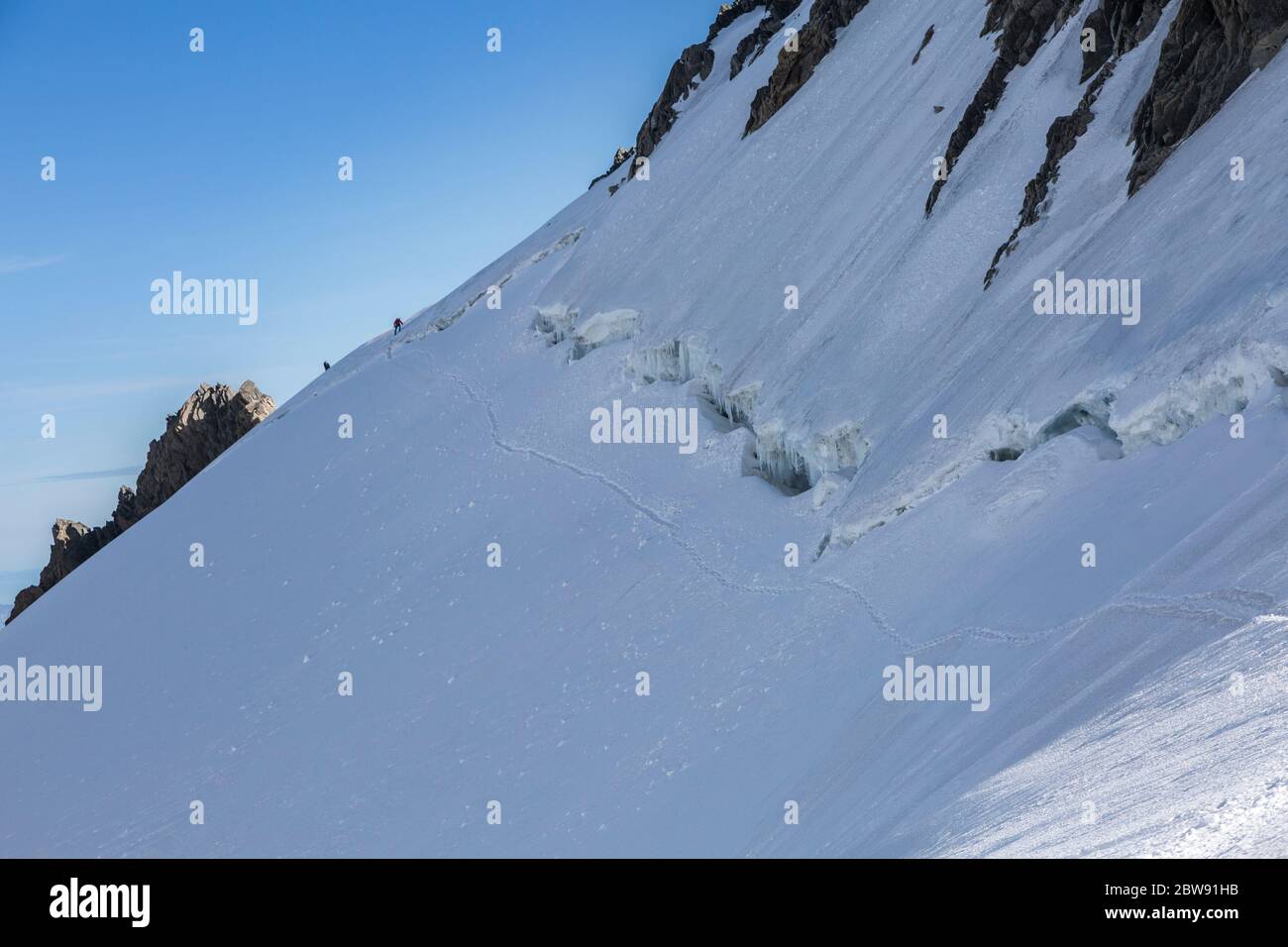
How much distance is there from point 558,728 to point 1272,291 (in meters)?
10.2

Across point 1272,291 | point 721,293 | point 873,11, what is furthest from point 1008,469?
point 873,11

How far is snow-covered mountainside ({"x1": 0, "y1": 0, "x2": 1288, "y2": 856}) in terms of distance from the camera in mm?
9609

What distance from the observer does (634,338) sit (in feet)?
90.9
